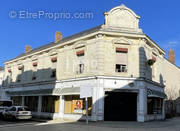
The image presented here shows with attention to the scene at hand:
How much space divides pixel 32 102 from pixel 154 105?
14.2 m

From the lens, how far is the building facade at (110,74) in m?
16.4

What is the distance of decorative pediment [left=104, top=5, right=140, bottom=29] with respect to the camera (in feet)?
58.0

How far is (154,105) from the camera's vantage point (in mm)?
19219

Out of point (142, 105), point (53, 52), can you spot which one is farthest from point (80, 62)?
point (142, 105)

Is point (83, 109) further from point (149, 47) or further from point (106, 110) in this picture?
point (149, 47)

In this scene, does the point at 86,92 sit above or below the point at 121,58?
below

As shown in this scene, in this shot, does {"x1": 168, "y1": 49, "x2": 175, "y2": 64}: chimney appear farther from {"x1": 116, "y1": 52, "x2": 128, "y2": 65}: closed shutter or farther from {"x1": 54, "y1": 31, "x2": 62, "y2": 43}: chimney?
{"x1": 54, "y1": 31, "x2": 62, "y2": 43}: chimney

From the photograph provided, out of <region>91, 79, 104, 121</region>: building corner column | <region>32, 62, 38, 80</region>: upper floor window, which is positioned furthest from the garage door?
<region>32, 62, 38, 80</region>: upper floor window

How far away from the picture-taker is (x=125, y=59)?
1723 centimetres

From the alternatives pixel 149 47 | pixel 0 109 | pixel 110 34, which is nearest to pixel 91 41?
pixel 110 34

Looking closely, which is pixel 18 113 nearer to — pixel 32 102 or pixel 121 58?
pixel 32 102

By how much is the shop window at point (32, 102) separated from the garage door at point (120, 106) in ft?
34.3

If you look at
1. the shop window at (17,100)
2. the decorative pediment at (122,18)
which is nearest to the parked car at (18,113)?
the shop window at (17,100)

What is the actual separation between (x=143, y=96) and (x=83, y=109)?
536 centimetres
